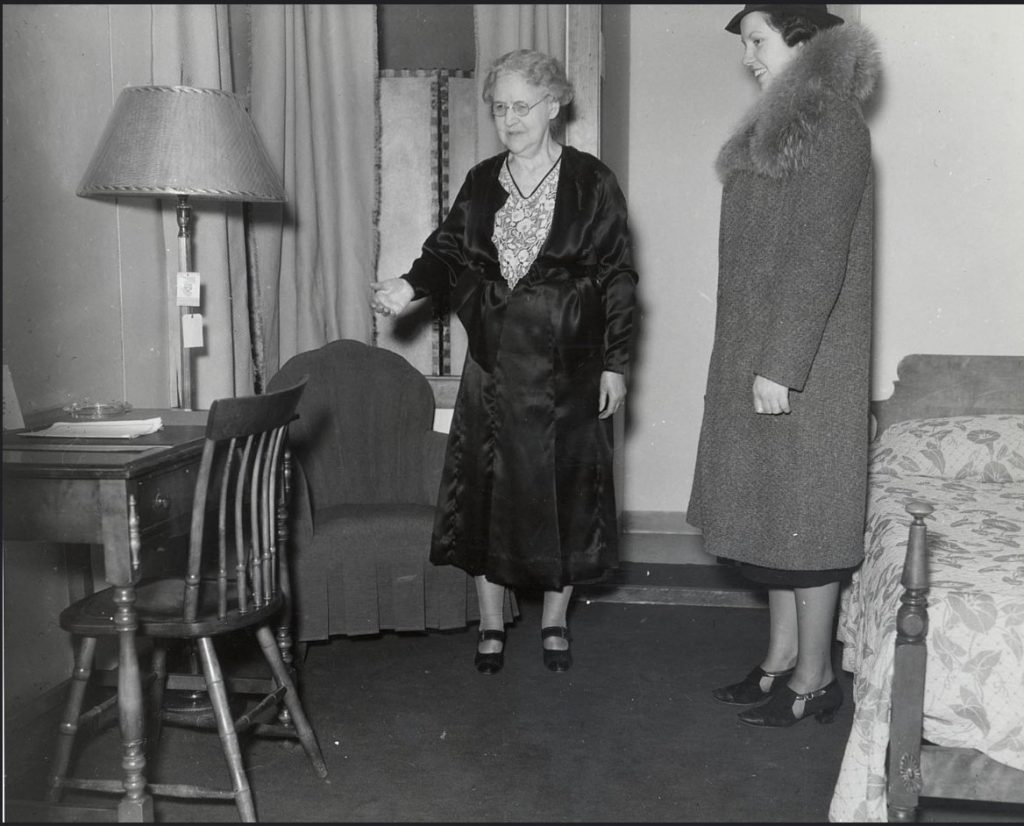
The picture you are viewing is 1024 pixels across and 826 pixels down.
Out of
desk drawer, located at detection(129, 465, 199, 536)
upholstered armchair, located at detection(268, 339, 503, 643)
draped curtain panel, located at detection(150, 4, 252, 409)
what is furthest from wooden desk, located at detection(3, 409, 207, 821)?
draped curtain panel, located at detection(150, 4, 252, 409)

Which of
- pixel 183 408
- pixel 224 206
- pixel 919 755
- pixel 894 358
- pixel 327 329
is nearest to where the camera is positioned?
pixel 919 755

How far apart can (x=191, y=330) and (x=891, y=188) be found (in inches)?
105

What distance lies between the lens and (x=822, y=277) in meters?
2.49

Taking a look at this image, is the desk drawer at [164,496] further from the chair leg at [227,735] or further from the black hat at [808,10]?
the black hat at [808,10]

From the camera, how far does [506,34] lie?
151 inches

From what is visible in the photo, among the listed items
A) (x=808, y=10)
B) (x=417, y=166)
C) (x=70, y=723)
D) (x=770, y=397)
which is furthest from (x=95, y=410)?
(x=808, y=10)

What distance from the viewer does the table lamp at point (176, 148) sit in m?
2.74

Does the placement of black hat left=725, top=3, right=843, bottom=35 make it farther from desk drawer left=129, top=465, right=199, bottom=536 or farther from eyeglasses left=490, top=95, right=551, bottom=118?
desk drawer left=129, top=465, right=199, bottom=536

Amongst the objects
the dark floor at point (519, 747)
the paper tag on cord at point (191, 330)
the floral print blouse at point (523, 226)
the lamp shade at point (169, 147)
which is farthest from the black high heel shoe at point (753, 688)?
the lamp shade at point (169, 147)

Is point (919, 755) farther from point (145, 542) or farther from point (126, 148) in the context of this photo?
point (126, 148)

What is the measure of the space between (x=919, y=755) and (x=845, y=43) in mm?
1578

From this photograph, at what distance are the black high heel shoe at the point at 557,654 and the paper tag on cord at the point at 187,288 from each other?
56.5 inches

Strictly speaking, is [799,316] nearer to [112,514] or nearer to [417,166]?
[112,514]

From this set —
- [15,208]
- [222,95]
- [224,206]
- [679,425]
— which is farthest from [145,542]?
[679,425]
